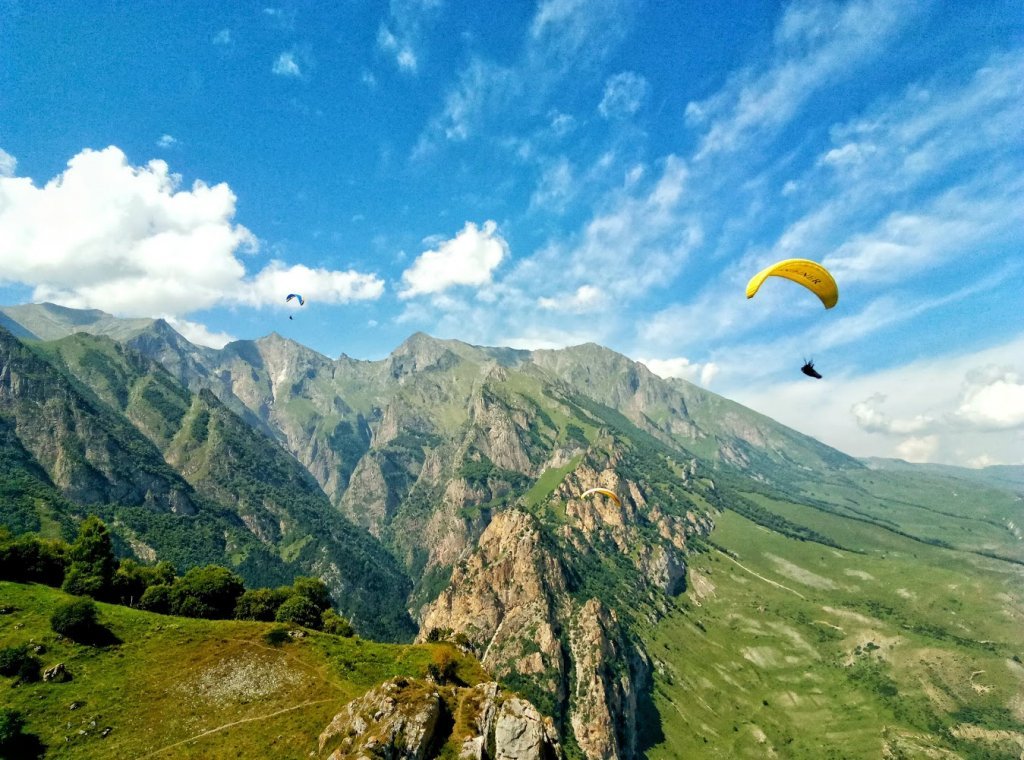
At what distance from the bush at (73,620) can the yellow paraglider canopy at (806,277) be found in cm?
8608

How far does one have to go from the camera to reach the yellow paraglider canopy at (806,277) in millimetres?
47000

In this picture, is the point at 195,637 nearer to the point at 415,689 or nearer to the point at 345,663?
the point at 345,663

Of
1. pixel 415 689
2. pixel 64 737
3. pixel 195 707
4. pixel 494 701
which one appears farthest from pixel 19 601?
pixel 494 701

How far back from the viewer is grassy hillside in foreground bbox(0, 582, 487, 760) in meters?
48.9

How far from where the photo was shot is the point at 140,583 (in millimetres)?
85188

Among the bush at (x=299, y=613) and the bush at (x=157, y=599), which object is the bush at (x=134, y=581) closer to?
the bush at (x=157, y=599)

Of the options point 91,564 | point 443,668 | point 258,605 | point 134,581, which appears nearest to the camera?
point 443,668

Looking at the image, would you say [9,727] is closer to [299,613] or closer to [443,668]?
[443,668]

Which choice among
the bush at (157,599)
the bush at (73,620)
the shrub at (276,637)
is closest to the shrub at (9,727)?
the bush at (73,620)

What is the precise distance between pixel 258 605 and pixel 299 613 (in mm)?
8065

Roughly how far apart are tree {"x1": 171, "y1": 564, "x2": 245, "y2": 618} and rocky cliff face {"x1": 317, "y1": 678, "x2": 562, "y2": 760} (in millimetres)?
47507

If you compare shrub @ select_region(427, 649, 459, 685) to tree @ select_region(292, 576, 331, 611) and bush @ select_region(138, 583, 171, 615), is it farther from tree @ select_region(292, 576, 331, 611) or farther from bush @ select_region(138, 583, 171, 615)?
bush @ select_region(138, 583, 171, 615)

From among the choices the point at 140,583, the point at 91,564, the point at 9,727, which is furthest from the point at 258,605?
the point at 9,727

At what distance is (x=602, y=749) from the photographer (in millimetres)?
198500
